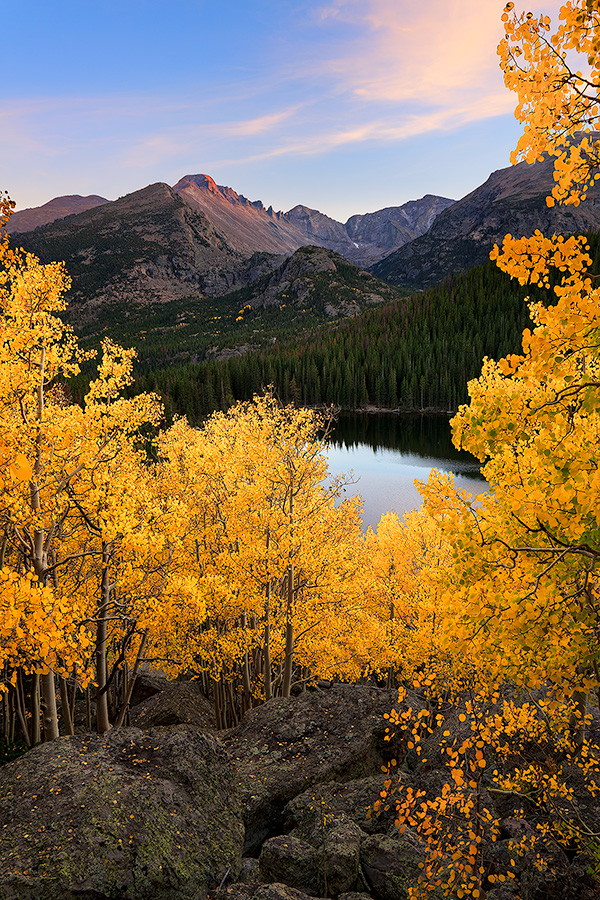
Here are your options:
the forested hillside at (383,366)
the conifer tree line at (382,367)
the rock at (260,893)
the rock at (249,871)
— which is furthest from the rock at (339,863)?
the forested hillside at (383,366)

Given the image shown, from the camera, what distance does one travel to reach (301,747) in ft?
46.0

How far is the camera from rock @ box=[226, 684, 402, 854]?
1180 cm

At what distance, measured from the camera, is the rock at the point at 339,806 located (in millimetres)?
11078

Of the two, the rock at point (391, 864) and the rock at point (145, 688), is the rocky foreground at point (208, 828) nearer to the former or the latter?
the rock at point (391, 864)

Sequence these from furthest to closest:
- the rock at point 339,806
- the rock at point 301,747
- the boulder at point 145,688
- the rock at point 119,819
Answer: the boulder at point 145,688, the rock at point 301,747, the rock at point 339,806, the rock at point 119,819

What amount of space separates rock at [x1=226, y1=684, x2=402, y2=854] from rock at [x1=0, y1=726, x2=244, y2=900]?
199 cm

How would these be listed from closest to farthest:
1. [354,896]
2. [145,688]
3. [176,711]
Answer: [354,896] → [176,711] → [145,688]

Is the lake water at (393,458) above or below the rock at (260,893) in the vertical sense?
below

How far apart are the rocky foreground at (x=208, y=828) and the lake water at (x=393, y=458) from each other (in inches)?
1209

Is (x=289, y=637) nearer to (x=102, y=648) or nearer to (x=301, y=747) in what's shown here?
(x=301, y=747)

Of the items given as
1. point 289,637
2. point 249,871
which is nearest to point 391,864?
point 249,871

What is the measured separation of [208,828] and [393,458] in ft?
248

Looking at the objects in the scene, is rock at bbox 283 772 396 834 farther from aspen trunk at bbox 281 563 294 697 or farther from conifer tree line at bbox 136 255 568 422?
conifer tree line at bbox 136 255 568 422

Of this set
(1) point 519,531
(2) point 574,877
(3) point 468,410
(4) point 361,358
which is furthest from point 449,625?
(4) point 361,358
